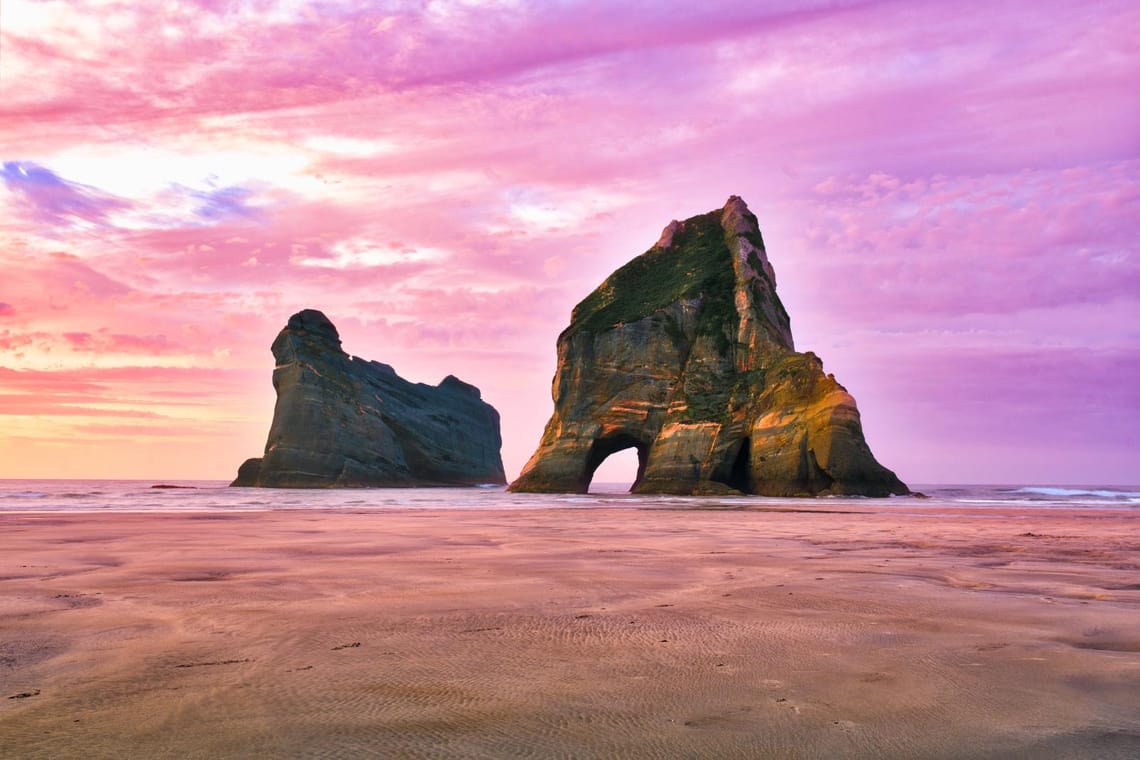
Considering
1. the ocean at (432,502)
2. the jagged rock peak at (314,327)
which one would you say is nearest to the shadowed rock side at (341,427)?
the jagged rock peak at (314,327)

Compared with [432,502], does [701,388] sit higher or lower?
higher

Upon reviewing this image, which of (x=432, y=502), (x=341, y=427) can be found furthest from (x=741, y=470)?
(x=341, y=427)

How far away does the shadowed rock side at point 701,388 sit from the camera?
42969mm

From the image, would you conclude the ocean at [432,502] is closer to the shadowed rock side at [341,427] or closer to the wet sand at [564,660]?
the wet sand at [564,660]

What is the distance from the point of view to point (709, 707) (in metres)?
2.97

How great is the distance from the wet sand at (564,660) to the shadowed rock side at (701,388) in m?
36.1

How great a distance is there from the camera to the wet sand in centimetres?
264

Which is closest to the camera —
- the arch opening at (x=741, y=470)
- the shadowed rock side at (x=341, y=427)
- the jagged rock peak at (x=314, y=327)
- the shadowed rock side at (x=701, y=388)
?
the shadowed rock side at (x=701, y=388)

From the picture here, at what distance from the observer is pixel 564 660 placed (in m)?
3.69

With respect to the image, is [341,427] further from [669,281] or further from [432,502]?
[432,502]

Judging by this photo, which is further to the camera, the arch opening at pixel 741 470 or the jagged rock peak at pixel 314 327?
the jagged rock peak at pixel 314 327

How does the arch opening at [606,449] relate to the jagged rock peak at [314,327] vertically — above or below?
below

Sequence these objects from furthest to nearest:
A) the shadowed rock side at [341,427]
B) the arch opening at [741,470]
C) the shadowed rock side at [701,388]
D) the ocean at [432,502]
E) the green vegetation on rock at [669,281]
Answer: the shadowed rock side at [341,427] < the green vegetation on rock at [669,281] < the arch opening at [741,470] < the shadowed rock side at [701,388] < the ocean at [432,502]

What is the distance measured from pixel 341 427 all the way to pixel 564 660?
241ft
